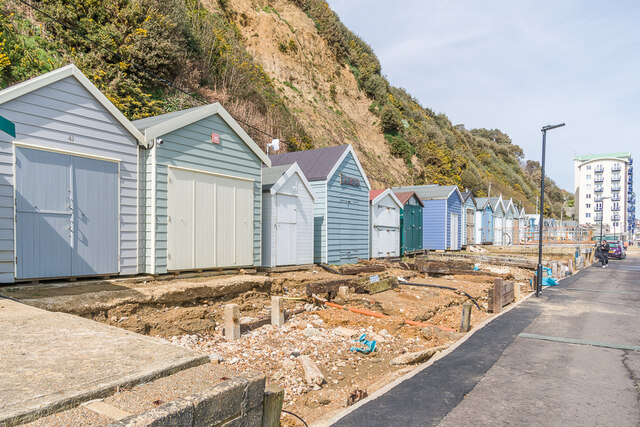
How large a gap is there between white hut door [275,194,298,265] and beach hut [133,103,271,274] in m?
1.15

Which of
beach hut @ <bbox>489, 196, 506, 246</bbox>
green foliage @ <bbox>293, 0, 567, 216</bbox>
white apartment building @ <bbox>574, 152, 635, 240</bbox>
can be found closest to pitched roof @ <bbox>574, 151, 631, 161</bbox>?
white apartment building @ <bbox>574, 152, 635, 240</bbox>

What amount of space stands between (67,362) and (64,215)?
5.84 m

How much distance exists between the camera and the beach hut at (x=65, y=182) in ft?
25.6

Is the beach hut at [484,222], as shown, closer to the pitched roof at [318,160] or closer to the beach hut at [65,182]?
the pitched roof at [318,160]

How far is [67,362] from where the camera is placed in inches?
143

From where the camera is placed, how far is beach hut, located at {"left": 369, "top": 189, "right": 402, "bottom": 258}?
20594mm

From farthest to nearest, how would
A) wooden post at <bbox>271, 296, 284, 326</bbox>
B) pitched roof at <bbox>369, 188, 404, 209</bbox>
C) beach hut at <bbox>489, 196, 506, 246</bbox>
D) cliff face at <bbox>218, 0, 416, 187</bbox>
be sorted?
1. beach hut at <bbox>489, 196, 506, 246</bbox>
2. cliff face at <bbox>218, 0, 416, 187</bbox>
3. pitched roof at <bbox>369, 188, 404, 209</bbox>
4. wooden post at <bbox>271, 296, 284, 326</bbox>

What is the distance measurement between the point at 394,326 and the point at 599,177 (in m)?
128

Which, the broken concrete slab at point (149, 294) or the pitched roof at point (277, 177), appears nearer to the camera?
the broken concrete slab at point (149, 294)

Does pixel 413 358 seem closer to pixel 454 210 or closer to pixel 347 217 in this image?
pixel 347 217

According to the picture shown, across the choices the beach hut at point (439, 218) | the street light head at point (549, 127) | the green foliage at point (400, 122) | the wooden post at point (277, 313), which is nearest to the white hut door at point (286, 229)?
the wooden post at point (277, 313)

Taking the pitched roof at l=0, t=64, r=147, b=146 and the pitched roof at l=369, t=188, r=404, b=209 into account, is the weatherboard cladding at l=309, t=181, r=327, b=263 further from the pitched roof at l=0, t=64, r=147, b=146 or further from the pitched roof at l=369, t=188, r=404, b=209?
the pitched roof at l=0, t=64, r=147, b=146

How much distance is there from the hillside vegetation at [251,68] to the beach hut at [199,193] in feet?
21.3

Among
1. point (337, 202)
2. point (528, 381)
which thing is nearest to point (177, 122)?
point (337, 202)
